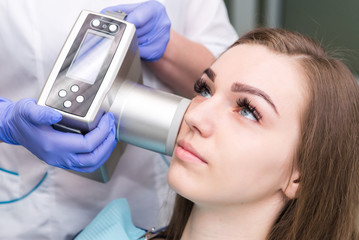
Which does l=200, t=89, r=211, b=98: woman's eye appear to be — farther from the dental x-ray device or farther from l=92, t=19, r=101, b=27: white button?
l=92, t=19, r=101, b=27: white button

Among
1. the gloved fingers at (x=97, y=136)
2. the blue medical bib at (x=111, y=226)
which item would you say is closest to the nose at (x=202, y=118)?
the gloved fingers at (x=97, y=136)

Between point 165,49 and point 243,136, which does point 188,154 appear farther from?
point 165,49

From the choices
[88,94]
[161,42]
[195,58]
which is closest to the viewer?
[88,94]

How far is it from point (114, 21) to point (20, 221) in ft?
1.87

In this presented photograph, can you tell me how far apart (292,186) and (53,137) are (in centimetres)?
51

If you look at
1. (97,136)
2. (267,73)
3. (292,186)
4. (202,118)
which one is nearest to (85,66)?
(97,136)

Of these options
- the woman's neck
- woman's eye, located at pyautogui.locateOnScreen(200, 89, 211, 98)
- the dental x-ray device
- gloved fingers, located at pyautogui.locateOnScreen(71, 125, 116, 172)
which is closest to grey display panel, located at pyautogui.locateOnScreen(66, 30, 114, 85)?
the dental x-ray device

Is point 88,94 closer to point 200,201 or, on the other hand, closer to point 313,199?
point 200,201

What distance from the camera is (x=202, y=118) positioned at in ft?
3.27

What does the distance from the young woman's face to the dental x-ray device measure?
2.2 inches

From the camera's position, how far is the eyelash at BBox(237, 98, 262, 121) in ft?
3.25

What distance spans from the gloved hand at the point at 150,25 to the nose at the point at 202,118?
28cm

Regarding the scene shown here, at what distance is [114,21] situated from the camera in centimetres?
104

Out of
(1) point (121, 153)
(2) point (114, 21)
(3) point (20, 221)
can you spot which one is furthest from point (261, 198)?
(3) point (20, 221)
